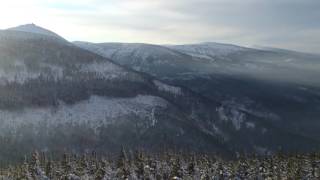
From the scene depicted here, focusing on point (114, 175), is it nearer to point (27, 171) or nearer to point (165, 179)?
point (165, 179)

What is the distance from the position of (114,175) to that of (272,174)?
35.6 metres

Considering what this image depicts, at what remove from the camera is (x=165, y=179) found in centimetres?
14350

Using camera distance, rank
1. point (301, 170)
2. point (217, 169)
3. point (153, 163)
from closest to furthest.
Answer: point (301, 170) < point (217, 169) < point (153, 163)

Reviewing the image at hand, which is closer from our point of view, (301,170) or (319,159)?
(301,170)

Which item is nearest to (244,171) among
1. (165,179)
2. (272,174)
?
(272,174)

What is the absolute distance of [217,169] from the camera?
147875mm

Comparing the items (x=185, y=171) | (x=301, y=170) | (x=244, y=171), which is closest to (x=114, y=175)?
(x=185, y=171)

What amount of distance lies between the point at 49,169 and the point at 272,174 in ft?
178

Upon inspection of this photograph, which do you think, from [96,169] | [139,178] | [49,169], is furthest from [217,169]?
[49,169]

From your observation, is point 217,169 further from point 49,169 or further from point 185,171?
point 49,169

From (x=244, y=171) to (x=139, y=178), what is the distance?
24.3 m

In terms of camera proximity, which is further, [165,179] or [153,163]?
[153,163]

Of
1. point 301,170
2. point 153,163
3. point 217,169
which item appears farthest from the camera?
point 153,163

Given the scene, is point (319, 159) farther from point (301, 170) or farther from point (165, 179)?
point (165, 179)
